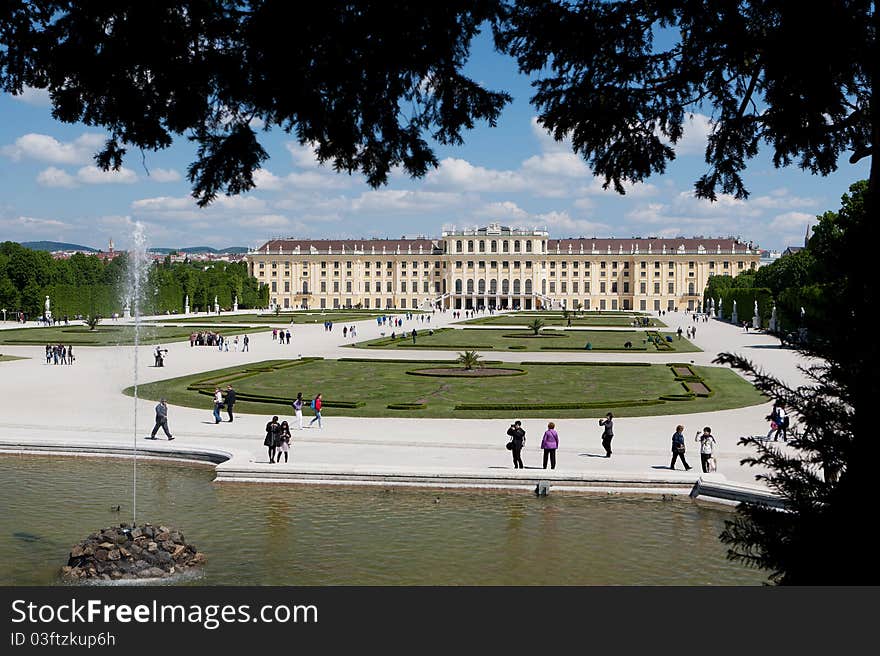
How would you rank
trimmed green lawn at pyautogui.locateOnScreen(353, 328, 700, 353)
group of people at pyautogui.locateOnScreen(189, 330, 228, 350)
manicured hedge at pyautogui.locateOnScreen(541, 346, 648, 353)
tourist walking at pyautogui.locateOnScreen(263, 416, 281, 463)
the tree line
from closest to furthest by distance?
tourist walking at pyautogui.locateOnScreen(263, 416, 281, 463) < manicured hedge at pyautogui.locateOnScreen(541, 346, 648, 353) < trimmed green lawn at pyautogui.locateOnScreen(353, 328, 700, 353) < group of people at pyautogui.locateOnScreen(189, 330, 228, 350) < the tree line

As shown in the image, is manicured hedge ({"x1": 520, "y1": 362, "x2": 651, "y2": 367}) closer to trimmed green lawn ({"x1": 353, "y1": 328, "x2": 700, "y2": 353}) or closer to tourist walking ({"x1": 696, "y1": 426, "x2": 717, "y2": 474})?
trimmed green lawn ({"x1": 353, "y1": 328, "x2": 700, "y2": 353})

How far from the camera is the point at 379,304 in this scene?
13962cm

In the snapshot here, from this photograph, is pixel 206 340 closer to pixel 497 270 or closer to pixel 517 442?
pixel 517 442

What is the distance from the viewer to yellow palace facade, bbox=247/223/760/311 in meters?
131

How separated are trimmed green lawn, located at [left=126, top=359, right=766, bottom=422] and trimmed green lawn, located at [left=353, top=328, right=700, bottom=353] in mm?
9181

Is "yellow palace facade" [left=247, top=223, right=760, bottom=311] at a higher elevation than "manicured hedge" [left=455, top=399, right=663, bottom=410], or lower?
higher

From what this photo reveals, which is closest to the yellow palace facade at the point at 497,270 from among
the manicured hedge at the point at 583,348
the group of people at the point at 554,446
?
the manicured hedge at the point at 583,348

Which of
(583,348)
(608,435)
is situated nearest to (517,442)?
(608,435)

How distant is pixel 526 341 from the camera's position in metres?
50.0

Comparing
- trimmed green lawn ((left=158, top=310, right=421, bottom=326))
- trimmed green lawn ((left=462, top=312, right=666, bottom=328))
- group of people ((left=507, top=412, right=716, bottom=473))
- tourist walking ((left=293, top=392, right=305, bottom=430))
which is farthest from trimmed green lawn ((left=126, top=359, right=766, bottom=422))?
trimmed green lawn ((left=158, top=310, right=421, bottom=326))

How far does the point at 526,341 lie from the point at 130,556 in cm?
4141

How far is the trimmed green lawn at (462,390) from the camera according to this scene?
21.8 metres
